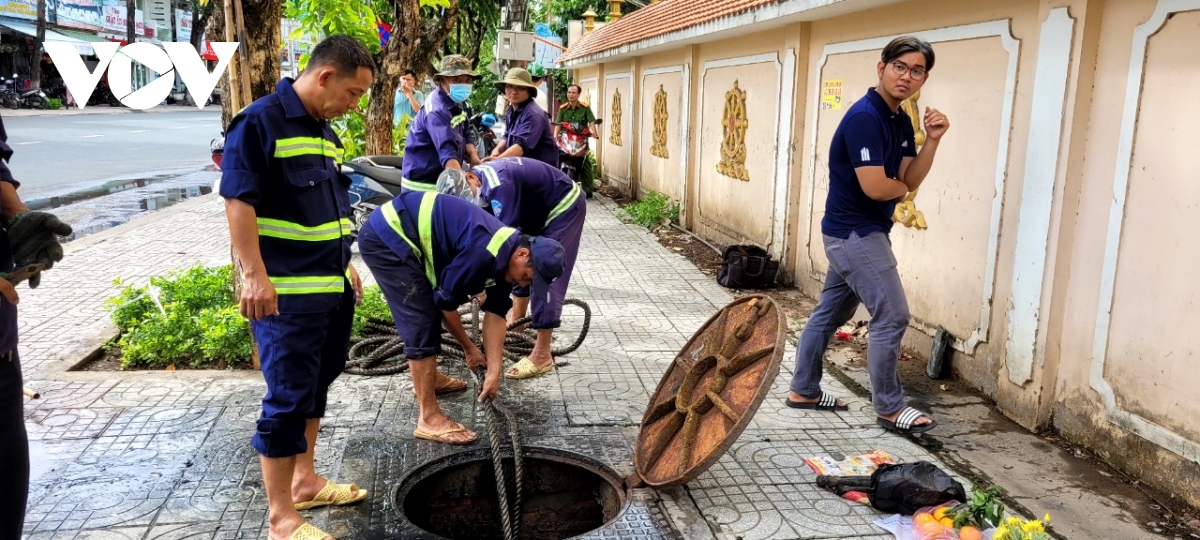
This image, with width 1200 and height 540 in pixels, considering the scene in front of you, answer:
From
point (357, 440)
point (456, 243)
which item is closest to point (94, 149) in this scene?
point (357, 440)

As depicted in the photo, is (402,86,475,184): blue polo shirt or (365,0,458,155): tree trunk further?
(365,0,458,155): tree trunk

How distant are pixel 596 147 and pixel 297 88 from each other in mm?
15270

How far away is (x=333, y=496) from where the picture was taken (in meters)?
3.42

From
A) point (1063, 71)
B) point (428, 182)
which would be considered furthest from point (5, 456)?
point (1063, 71)

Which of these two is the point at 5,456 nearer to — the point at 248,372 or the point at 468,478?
the point at 468,478

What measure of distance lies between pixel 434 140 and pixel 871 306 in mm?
3140

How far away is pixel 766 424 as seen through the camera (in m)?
4.43

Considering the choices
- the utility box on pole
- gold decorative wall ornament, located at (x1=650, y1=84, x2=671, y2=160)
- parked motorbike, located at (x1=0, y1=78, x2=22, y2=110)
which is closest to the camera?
gold decorative wall ornament, located at (x1=650, y1=84, x2=671, y2=160)

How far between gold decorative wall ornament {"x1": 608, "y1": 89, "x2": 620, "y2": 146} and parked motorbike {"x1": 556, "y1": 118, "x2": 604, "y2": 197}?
6.23 feet

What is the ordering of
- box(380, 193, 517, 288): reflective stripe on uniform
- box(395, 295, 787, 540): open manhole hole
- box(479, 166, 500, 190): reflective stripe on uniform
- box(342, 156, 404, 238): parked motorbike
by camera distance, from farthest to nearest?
box(342, 156, 404, 238): parked motorbike
box(479, 166, 500, 190): reflective stripe on uniform
box(380, 193, 517, 288): reflective stripe on uniform
box(395, 295, 787, 540): open manhole hole

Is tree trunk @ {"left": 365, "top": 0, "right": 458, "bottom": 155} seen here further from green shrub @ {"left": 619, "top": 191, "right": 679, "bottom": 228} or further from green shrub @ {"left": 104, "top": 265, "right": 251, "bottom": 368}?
green shrub @ {"left": 104, "top": 265, "right": 251, "bottom": 368}

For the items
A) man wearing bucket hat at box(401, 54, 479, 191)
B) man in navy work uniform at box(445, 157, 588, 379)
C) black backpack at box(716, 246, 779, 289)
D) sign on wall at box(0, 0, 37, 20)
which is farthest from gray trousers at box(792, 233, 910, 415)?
sign on wall at box(0, 0, 37, 20)

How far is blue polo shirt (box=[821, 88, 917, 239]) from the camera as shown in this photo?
3.96 meters

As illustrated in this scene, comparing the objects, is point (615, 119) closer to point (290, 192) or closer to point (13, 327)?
point (290, 192)
